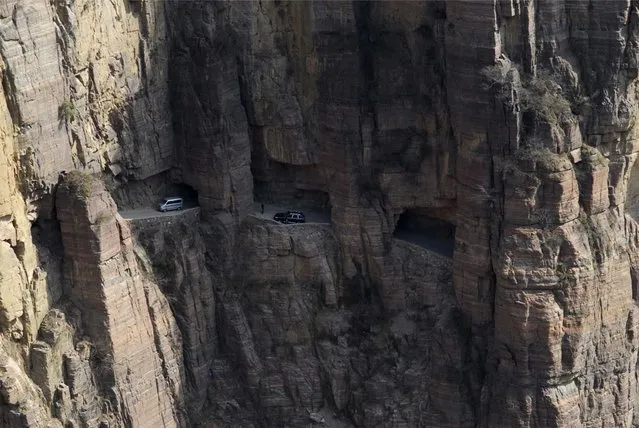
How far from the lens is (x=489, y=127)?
70812mm

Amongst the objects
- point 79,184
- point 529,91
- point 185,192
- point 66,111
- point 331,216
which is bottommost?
point 331,216

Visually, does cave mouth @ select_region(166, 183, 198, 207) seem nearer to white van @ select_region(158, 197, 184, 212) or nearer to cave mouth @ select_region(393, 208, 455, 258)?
white van @ select_region(158, 197, 184, 212)

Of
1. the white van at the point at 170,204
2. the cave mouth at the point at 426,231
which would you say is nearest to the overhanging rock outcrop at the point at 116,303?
the white van at the point at 170,204

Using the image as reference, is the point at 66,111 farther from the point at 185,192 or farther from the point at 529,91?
the point at 529,91

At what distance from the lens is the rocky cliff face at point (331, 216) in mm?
67750

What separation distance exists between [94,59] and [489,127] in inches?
562

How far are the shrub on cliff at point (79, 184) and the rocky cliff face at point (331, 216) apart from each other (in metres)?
0.11

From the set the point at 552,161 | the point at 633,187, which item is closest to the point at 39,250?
the point at 552,161

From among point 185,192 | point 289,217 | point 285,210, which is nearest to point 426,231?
point 289,217

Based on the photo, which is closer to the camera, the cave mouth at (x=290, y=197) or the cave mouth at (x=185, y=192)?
the cave mouth at (x=185, y=192)

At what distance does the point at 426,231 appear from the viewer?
Answer: 2992 inches

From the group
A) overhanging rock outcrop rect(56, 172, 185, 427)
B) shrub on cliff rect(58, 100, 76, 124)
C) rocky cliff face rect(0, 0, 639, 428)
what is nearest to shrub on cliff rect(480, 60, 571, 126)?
rocky cliff face rect(0, 0, 639, 428)

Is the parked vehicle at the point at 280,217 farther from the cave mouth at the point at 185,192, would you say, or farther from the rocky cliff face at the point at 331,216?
the cave mouth at the point at 185,192

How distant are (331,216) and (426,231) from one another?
3.70 meters
